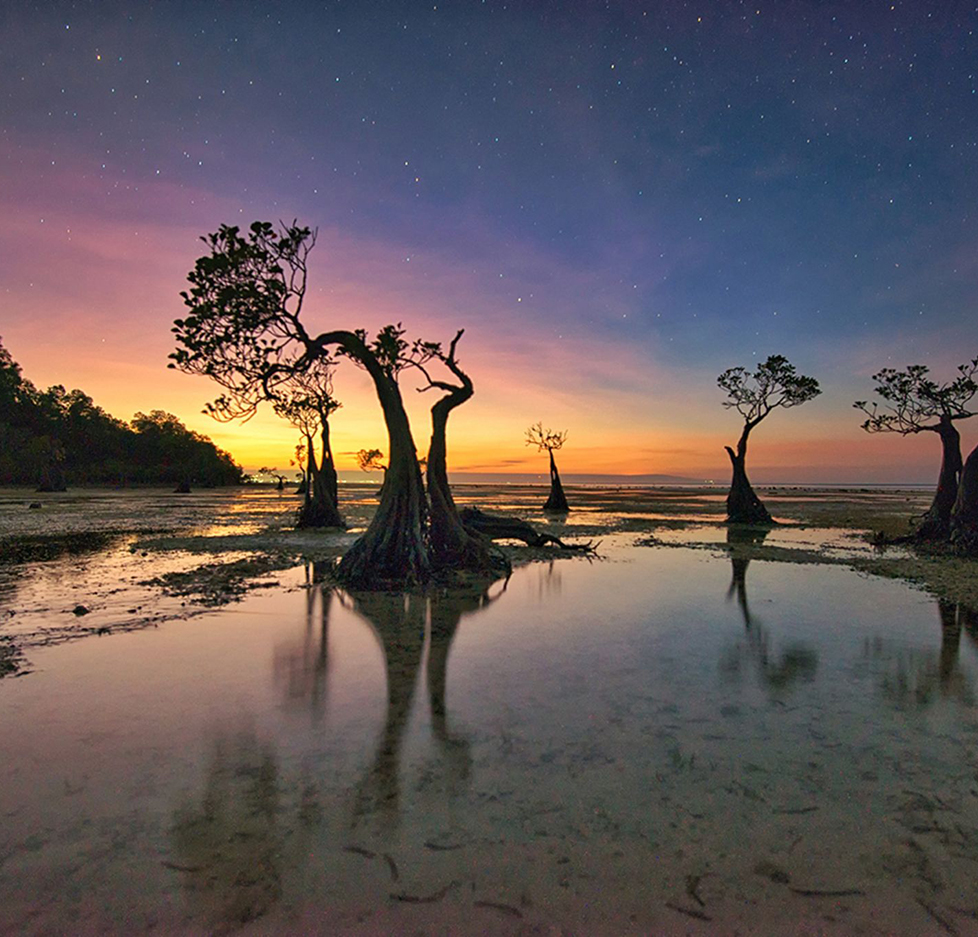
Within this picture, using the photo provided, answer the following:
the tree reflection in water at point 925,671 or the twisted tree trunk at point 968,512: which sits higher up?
the twisted tree trunk at point 968,512

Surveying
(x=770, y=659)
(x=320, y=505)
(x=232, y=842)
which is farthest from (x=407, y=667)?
(x=320, y=505)

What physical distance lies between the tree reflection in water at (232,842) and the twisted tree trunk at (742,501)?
1413 inches

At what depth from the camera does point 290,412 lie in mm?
41906

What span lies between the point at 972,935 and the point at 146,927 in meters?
4.88

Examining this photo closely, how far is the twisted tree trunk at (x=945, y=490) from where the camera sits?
22.6 m

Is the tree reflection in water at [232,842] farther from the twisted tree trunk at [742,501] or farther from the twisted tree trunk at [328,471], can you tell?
the twisted tree trunk at [742,501]

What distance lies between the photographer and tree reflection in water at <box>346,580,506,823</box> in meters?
4.66

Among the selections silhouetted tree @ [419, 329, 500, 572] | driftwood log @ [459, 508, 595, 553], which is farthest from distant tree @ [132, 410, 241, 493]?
silhouetted tree @ [419, 329, 500, 572]

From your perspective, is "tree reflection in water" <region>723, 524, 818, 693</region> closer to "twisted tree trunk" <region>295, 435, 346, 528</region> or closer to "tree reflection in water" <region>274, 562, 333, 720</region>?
"tree reflection in water" <region>274, 562, 333, 720</region>

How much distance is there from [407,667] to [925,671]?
7.75 m

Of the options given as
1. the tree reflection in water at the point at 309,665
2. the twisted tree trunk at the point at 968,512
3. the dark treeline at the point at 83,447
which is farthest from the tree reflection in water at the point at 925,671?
the dark treeline at the point at 83,447

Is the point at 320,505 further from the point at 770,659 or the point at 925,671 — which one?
the point at 925,671

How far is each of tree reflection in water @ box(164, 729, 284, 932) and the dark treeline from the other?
255 feet

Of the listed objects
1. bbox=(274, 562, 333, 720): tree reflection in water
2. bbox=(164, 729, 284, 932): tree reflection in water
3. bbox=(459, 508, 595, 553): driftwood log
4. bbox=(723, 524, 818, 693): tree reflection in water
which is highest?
bbox=(459, 508, 595, 553): driftwood log
